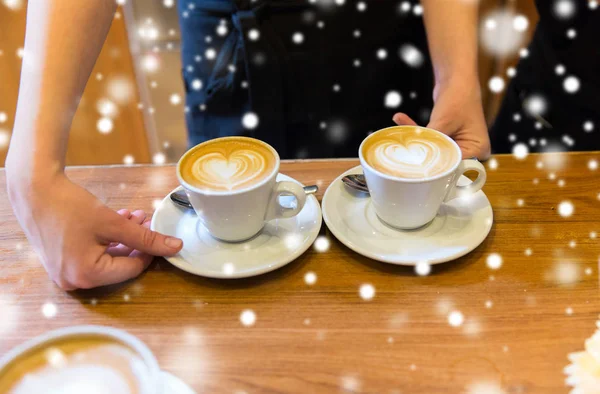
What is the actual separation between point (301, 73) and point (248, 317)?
2.22 ft

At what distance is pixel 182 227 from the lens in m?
0.78

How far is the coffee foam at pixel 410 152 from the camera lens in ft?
2.40

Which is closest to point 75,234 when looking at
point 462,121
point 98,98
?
point 462,121

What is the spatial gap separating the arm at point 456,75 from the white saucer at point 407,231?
0.13m

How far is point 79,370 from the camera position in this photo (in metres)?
0.44

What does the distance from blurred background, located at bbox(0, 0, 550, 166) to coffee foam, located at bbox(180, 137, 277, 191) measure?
1343 mm

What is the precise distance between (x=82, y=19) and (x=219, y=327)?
0.52 m

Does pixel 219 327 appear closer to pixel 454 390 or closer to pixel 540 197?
pixel 454 390

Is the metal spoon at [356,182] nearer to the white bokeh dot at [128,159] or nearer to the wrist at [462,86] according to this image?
the wrist at [462,86]

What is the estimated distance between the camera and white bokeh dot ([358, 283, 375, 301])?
0.67m

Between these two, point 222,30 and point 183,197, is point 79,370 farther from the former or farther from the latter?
point 222,30

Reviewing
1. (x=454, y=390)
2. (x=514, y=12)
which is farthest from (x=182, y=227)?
(x=514, y=12)

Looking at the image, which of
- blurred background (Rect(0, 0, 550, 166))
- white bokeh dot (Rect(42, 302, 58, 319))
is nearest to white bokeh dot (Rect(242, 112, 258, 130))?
white bokeh dot (Rect(42, 302, 58, 319))

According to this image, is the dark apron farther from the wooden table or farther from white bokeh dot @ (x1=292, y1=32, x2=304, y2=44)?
the wooden table
